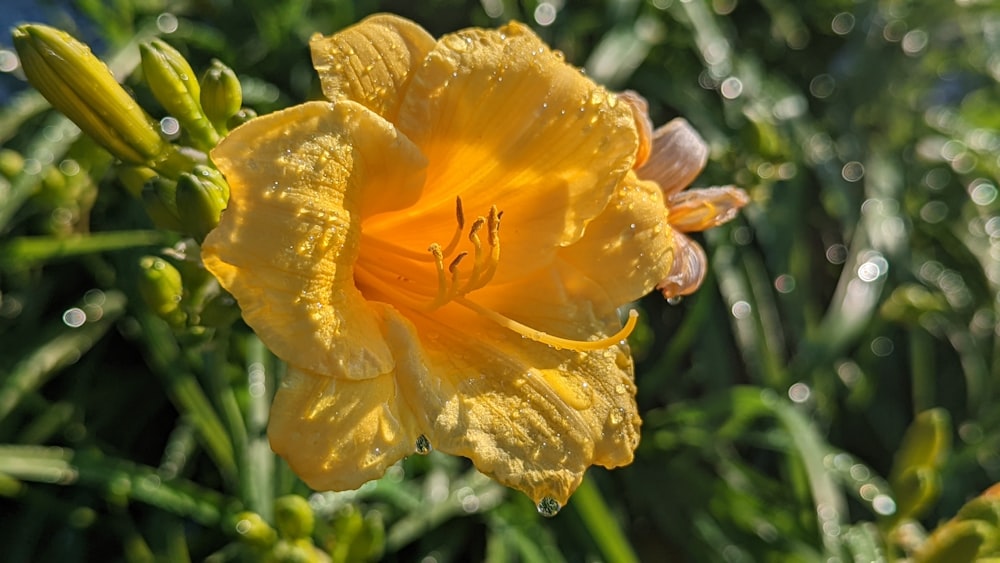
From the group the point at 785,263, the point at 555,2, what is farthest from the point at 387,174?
the point at 785,263

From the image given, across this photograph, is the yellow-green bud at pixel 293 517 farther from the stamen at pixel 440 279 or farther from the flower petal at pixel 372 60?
the flower petal at pixel 372 60

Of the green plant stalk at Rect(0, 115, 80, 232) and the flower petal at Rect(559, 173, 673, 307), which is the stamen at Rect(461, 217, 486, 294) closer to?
the flower petal at Rect(559, 173, 673, 307)

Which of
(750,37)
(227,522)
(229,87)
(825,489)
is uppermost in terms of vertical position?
(229,87)

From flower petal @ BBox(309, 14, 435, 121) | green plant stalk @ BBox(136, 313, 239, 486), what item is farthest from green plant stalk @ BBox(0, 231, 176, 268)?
flower petal @ BBox(309, 14, 435, 121)

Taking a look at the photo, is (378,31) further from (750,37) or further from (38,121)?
(750,37)

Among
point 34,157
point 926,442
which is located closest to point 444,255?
point 34,157

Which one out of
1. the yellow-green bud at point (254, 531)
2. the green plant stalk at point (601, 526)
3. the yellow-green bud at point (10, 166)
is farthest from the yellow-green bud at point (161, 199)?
the green plant stalk at point (601, 526)
